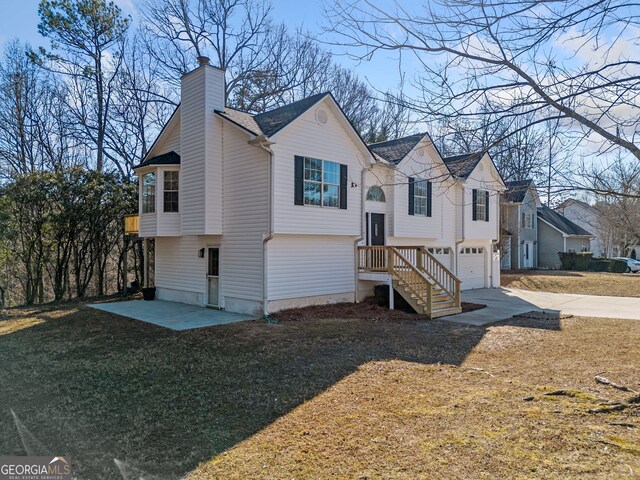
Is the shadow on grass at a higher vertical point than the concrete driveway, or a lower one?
higher

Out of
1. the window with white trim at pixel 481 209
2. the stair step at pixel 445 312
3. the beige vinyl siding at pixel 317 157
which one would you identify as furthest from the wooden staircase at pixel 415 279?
the window with white trim at pixel 481 209

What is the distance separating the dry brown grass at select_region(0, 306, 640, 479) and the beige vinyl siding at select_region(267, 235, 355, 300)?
8.43ft

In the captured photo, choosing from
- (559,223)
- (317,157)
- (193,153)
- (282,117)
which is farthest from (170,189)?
(559,223)

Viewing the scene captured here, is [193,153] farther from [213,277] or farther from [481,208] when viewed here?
[481,208]

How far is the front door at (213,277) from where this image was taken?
512 inches

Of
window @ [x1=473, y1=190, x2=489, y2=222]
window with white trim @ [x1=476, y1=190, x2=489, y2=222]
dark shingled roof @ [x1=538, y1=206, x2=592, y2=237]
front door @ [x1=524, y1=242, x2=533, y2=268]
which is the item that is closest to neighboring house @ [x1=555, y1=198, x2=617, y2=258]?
dark shingled roof @ [x1=538, y1=206, x2=592, y2=237]

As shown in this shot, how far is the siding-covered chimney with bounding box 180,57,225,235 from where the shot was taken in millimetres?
12312

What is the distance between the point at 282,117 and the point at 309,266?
4.65m

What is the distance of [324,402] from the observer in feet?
17.1

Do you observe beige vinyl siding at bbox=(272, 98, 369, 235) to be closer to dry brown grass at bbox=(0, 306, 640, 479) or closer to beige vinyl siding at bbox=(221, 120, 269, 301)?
beige vinyl siding at bbox=(221, 120, 269, 301)

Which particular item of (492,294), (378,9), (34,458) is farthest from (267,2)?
(34,458)

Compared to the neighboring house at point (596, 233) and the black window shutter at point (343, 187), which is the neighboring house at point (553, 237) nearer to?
the neighboring house at point (596, 233)

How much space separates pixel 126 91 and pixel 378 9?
21.5 meters

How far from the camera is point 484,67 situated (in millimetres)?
4828
